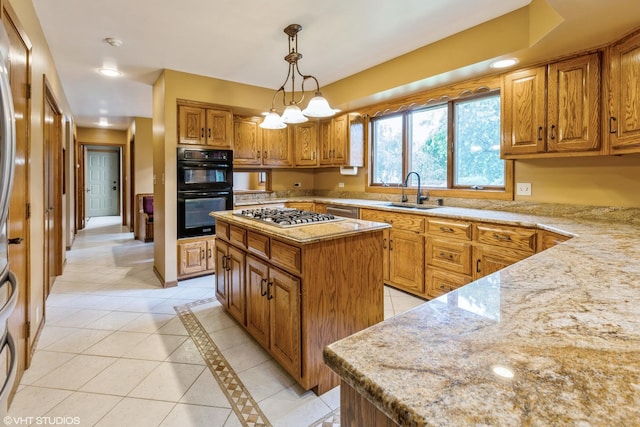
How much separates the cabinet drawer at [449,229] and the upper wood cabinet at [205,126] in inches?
106

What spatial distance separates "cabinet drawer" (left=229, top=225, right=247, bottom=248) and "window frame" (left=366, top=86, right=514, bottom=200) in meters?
2.36

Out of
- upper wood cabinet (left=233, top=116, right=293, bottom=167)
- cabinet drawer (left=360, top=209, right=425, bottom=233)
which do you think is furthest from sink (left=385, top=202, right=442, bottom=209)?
upper wood cabinet (left=233, top=116, right=293, bottom=167)

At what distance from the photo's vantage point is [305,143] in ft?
16.2

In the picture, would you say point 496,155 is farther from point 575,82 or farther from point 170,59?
point 170,59

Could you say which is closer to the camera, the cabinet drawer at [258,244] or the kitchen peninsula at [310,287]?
the kitchen peninsula at [310,287]

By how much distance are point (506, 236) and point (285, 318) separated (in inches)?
73.1

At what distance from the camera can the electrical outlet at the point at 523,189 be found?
9.65 ft

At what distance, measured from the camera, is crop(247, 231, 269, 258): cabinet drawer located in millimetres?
2047

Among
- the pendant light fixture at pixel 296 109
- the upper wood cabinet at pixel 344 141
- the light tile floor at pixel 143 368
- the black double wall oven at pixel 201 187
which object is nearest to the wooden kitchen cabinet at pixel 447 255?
the light tile floor at pixel 143 368

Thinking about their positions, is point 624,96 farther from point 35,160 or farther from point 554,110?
point 35,160

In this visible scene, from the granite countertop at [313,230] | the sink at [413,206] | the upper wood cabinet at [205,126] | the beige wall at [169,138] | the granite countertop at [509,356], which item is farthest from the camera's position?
the upper wood cabinet at [205,126]

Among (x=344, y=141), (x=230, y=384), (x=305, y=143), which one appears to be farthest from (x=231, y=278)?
(x=305, y=143)

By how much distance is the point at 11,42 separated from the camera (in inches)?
68.2

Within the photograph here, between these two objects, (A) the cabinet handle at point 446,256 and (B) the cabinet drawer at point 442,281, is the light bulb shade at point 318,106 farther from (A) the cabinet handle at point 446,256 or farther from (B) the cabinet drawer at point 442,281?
(B) the cabinet drawer at point 442,281
